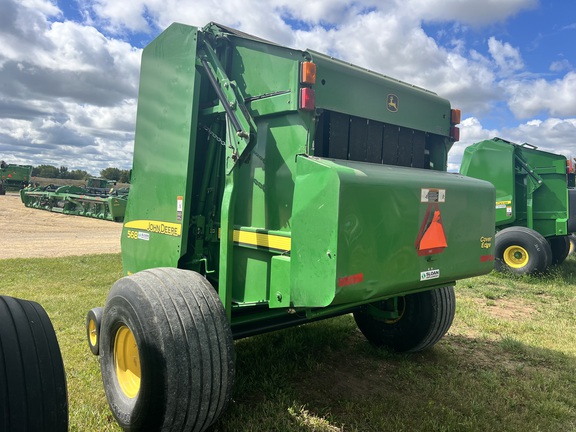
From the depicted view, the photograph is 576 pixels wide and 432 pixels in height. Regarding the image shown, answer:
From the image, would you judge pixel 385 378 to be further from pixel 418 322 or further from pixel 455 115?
pixel 455 115

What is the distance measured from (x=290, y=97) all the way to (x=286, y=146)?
0.30m

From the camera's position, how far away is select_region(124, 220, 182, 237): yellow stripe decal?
328 cm

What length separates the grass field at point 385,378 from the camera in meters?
3.05

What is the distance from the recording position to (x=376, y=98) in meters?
3.12

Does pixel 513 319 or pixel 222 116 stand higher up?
pixel 222 116

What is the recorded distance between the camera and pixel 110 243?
39.6 feet

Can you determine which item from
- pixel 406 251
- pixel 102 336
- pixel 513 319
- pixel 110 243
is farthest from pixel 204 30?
pixel 110 243

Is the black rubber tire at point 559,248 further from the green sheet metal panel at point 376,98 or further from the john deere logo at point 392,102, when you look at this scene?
the john deere logo at point 392,102

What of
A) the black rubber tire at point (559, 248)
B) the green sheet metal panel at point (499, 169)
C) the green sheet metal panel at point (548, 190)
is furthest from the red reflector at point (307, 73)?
the black rubber tire at point (559, 248)

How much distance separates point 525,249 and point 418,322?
5.60 m

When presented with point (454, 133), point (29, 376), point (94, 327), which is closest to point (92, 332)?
point (94, 327)

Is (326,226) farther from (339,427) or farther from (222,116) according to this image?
(339,427)

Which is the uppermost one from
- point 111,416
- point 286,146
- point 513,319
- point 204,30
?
point 204,30

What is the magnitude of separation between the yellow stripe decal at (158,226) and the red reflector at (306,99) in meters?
1.29
